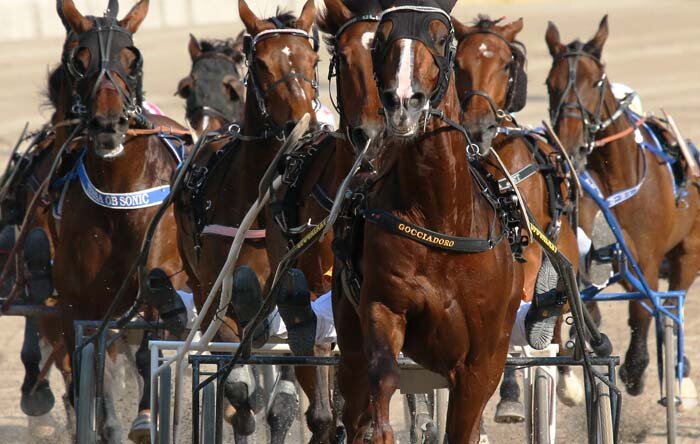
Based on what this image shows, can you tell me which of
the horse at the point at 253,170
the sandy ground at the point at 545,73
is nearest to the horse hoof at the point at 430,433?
the horse at the point at 253,170

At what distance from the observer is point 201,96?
1065 centimetres

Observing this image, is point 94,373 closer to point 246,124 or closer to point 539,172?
point 246,124

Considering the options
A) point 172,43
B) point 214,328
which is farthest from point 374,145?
point 172,43

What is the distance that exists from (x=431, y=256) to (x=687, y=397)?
5.05 m

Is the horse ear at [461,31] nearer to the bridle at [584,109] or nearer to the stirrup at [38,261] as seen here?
the bridle at [584,109]

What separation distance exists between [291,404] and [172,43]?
2538 cm

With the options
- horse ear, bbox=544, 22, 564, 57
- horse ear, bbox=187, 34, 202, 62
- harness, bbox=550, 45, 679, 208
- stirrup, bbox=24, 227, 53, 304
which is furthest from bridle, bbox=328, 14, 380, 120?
horse ear, bbox=187, 34, 202, 62

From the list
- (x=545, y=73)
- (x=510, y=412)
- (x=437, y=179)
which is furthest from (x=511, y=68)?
(x=545, y=73)

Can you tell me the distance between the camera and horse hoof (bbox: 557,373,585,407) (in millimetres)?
9148

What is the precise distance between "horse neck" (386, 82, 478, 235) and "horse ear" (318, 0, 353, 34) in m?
1.09

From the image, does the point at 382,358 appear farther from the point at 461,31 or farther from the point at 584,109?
the point at 584,109

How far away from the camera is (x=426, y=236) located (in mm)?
5121

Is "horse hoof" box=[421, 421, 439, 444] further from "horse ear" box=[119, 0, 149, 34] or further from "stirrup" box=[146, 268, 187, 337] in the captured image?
"horse ear" box=[119, 0, 149, 34]

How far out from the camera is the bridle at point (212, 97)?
10656 millimetres
